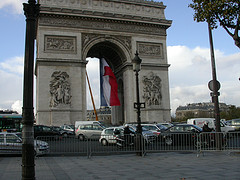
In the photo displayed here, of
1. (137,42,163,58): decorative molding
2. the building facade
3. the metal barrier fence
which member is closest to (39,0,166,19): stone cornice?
(137,42,163,58): decorative molding

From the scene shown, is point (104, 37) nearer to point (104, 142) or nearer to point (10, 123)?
point (10, 123)

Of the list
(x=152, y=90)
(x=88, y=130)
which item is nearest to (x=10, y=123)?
(x=88, y=130)

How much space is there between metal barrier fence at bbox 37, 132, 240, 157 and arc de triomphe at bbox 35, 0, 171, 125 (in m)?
17.7

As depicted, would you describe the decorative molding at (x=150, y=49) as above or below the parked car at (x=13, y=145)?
above

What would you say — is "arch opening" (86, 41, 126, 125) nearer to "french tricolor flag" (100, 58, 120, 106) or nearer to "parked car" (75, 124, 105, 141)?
"french tricolor flag" (100, 58, 120, 106)

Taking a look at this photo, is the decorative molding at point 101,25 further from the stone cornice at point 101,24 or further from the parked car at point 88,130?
the parked car at point 88,130

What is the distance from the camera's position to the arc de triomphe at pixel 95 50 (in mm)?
30812

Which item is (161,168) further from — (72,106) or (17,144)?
(72,106)

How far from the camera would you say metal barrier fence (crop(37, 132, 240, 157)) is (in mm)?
12078

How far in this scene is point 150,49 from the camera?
118 ft

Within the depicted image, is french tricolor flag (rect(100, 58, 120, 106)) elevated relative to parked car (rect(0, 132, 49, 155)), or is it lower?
elevated

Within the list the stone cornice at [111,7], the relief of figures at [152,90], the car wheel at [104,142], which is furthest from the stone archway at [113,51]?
the car wheel at [104,142]

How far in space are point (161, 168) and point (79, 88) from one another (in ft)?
79.8

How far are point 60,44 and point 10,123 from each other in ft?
33.8
